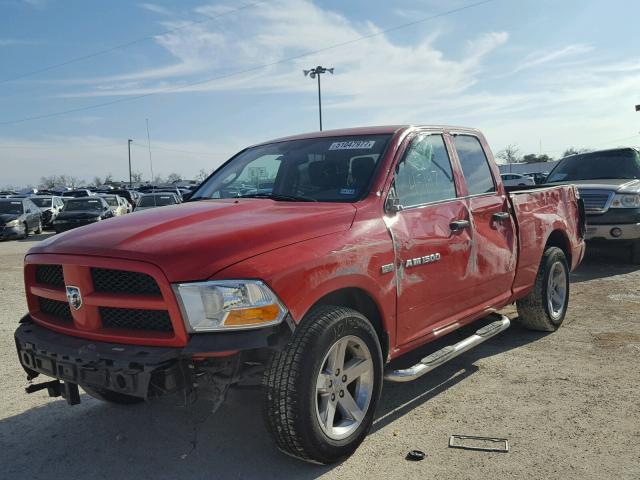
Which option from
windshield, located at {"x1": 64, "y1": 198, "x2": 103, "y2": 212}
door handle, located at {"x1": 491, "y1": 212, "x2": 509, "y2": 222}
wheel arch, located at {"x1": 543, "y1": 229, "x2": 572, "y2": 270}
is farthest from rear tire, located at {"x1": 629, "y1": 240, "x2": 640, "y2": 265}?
windshield, located at {"x1": 64, "y1": 198, "x2": 103, "y2": 212}

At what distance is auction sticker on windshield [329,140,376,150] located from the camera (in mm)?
4043

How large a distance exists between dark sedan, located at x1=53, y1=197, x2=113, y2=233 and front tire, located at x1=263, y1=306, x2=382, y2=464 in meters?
17.8

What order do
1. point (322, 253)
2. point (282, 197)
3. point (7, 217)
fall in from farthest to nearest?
point (7, 217), point (282, 197), point (322, 253)

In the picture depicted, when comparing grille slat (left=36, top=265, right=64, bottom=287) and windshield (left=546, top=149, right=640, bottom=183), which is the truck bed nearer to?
grille slat (left=36, top=265, right=64, bottom=287)

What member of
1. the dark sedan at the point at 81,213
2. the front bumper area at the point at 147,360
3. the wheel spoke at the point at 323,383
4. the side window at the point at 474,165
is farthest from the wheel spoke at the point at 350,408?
the dark sedan at the point at 81,213

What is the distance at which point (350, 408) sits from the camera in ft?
11.0

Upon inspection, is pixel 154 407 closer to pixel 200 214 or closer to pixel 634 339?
pixel 200 214

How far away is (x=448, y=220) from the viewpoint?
4.11m

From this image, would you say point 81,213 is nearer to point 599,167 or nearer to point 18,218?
point 18,218

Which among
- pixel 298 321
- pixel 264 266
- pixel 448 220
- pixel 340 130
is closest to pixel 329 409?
pixel 298 321

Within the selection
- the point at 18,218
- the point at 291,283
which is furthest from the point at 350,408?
the point at 18,218

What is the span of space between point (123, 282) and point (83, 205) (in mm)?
20206

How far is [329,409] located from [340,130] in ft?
7.50

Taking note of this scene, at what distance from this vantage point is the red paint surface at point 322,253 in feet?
9.30
